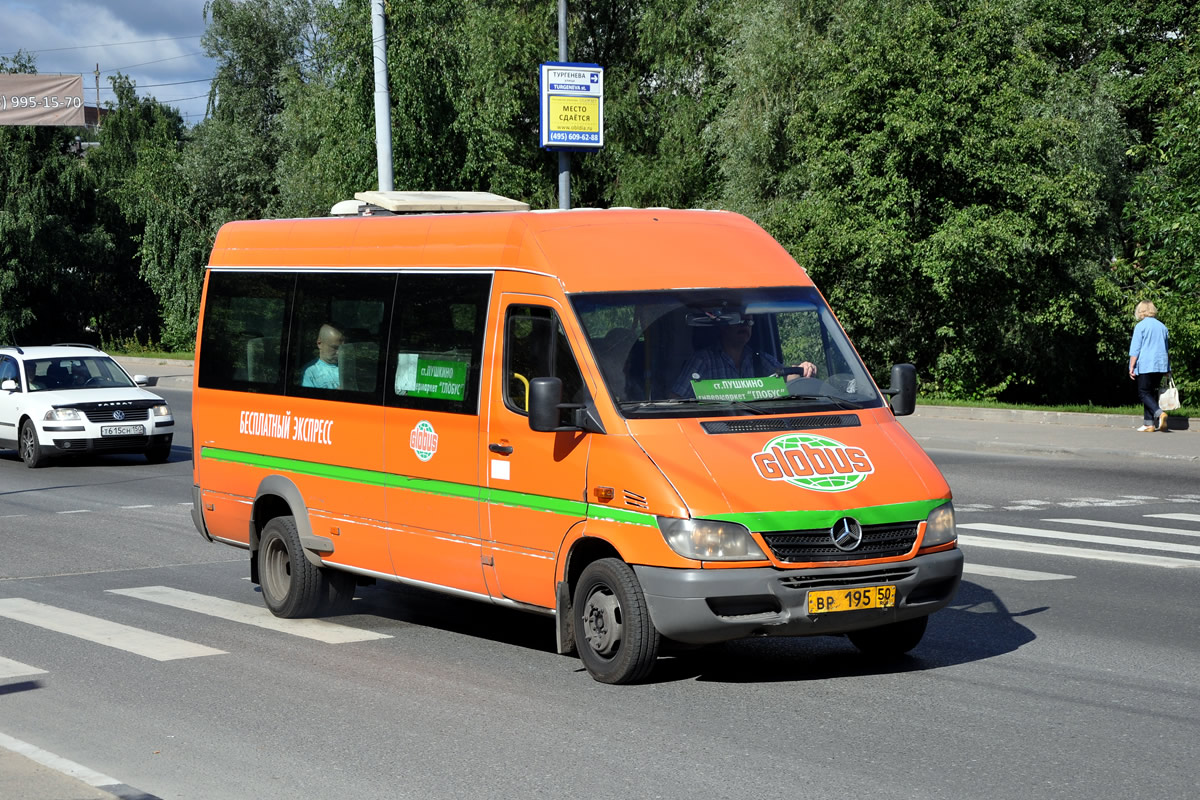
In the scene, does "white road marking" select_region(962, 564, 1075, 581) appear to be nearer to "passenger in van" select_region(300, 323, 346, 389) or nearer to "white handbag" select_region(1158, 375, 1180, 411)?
"passenger in van" select_region(300, 323, 346, 389)

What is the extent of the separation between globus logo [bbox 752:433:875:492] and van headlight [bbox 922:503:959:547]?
412 millimetres

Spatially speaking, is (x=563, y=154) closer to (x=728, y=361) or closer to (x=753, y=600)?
(x=728, y=361)

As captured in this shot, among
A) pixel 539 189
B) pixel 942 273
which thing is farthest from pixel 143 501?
pixel 539 189

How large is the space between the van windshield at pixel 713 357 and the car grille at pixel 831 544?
0.81 meters

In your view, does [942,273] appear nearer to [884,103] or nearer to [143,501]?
[884,103]

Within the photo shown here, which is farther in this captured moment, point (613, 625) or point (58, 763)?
point (613, 625)

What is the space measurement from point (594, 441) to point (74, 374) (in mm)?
16323

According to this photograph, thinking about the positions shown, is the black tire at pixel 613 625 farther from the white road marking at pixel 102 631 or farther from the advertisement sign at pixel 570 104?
the advertisement sign at pixel 570 104

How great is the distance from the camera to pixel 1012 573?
11273 millimetres

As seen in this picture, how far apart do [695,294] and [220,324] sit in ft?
14.1

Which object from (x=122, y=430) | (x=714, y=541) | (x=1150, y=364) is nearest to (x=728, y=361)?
(x=714, y=541)

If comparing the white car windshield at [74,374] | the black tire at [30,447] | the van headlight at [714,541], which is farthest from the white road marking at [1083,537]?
the white car windshield at [74,374]

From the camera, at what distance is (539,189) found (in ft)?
134

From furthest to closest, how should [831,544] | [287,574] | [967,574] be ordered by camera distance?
[967,574] → [287,574] → [831,544]
